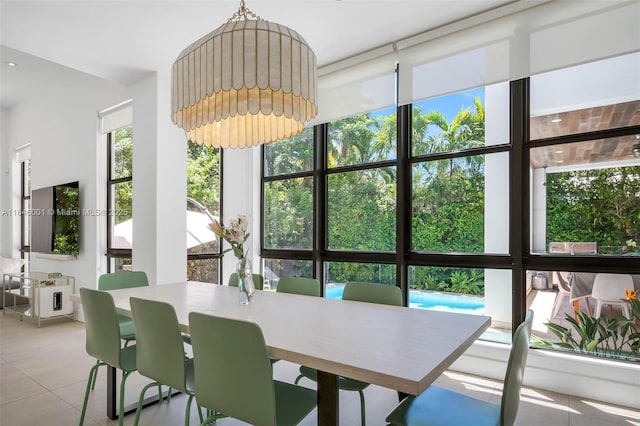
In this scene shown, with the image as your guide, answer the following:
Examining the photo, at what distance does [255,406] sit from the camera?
4.70 feet

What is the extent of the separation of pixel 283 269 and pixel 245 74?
3.12m

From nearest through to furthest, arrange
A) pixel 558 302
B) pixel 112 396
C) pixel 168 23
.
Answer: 1. pixel 112 396
2. pixel 558 302
3. pixel 168 23

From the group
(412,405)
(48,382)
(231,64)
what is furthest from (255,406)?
(48,382)

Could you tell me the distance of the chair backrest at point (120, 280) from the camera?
118 inches

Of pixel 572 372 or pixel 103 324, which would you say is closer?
pixel 103 324

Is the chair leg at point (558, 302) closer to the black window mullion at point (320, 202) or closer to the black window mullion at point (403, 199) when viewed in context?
the black window mullion at point (403, 199)

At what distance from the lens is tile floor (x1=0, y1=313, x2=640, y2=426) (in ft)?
7.97

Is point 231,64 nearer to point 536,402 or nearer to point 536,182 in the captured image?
point 536,182

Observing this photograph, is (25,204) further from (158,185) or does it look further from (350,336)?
(350,336)

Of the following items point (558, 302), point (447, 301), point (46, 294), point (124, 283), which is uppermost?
point (124, 283)

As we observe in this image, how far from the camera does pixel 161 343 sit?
1.79 m

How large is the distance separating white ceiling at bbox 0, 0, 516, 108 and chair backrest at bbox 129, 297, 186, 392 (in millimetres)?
2255

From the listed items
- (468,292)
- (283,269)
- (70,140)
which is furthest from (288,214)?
(70,140)

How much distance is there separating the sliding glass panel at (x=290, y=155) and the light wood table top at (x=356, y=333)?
7.04 ft
